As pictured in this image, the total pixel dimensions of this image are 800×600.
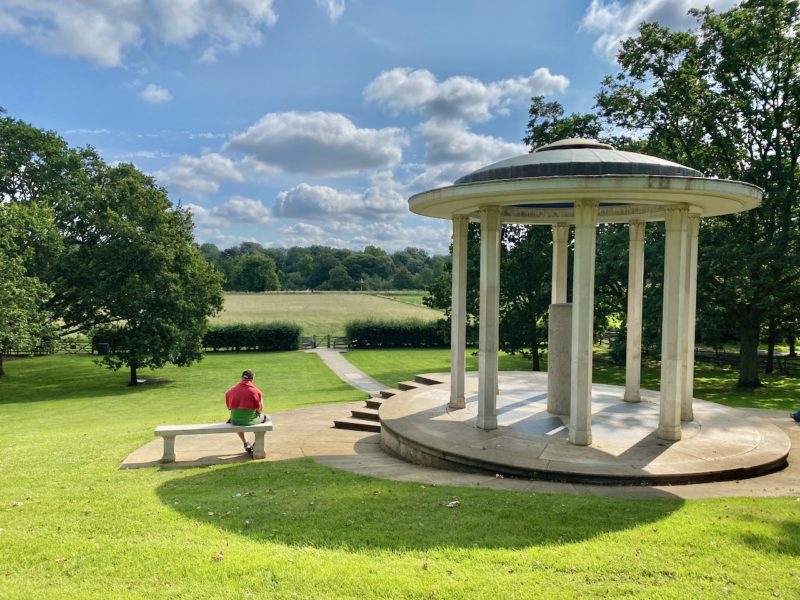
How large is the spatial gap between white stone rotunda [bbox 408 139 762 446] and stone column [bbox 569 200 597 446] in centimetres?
2

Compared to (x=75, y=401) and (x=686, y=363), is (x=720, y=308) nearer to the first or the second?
(x=686, y=363)

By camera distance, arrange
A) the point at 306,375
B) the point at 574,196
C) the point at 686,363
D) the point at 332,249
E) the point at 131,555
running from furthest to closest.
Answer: the point at 332,249
the point at 306,375
the point at 686,363
the point at 574,196
the point at 131,555

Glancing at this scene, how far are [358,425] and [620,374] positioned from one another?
20.9 meters

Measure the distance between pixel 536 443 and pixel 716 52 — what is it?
21419 millimetres

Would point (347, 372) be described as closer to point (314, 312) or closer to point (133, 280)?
point (133, 280)

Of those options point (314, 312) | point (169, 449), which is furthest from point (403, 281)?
point (169, 449)

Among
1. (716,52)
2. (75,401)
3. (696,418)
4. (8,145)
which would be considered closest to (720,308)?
(716,52)

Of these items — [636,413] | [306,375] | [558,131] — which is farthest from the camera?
[306,375]

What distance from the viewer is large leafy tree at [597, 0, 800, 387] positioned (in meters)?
20.5

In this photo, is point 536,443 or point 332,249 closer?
point 536,443

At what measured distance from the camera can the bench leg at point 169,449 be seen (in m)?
9.79

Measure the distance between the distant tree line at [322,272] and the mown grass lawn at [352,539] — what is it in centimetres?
10489

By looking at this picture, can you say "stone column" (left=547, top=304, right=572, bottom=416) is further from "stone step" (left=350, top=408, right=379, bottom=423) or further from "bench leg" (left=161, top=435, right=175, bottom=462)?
"bench leg" (left=161, top=435, right=175, bottom=462)

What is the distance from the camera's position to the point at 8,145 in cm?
3344
